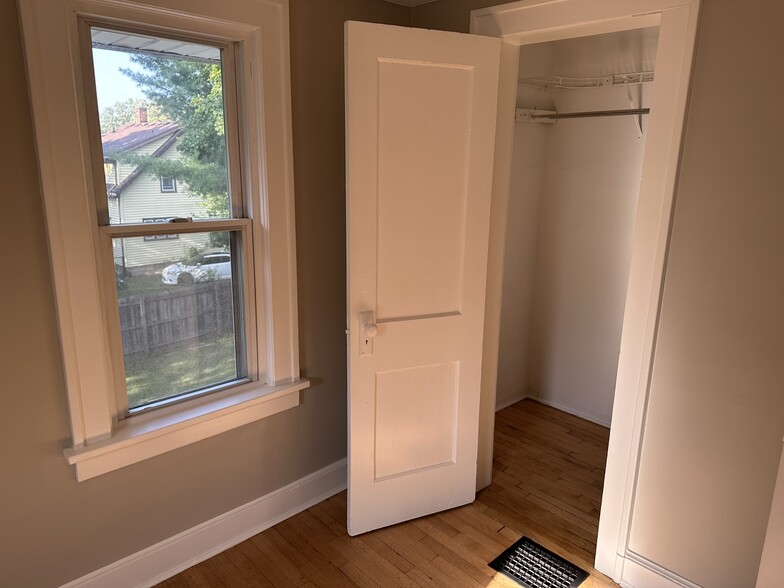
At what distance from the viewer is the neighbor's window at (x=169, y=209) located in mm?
1819

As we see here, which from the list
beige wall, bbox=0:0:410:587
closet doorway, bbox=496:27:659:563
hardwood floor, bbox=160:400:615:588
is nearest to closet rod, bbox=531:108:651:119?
closet doorway, bbox=496:27:659:563

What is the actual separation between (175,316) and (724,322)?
1.92 meters

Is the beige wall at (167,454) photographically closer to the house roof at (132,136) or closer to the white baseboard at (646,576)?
the house roof at (132,136)

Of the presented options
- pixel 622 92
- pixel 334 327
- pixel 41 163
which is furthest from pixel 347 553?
pixel 622 92

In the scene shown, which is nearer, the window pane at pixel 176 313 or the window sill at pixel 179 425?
the window sill at pixel 179 425

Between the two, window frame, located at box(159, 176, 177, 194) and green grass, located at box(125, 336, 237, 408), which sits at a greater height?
window frame, located at box(159, 176, 177, 194)

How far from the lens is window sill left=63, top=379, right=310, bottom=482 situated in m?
1.82

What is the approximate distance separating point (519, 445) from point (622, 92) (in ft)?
6.95

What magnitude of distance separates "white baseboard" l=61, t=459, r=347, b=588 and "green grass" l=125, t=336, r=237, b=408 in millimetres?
572

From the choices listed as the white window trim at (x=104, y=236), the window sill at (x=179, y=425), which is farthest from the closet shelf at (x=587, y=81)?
the window sill at (x=179, y=425)

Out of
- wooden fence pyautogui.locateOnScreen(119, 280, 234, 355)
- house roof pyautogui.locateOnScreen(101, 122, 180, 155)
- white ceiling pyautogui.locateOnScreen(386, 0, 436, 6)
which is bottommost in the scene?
wooden fence pyautogui.locateOnScreen(119, 280, 234, 355)

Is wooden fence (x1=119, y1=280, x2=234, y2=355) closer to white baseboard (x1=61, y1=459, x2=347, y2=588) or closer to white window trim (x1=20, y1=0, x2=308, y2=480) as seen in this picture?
white window trim (x1=20, y1=0, x2=308, y2=480)

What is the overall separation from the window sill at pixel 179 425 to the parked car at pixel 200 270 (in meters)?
0.48

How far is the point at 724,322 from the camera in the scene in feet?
5.87
